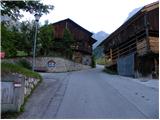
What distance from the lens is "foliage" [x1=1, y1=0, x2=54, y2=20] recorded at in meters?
15.3

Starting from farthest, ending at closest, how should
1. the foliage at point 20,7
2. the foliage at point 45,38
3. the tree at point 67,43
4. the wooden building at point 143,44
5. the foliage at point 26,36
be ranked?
the tree at point 67,43
the foliage at point 45,38
the foliage at point 26,36
the wooden building at point 143,44
the foliage at point 20,7

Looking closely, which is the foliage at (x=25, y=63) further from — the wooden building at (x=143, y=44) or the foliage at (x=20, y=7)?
the foliage at (x=20, y=7)

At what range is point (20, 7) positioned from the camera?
16.1 metres

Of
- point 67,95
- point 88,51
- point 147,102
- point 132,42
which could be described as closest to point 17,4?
point 67,95

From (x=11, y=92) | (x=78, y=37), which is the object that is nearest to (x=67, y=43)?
(x=78, y=37)

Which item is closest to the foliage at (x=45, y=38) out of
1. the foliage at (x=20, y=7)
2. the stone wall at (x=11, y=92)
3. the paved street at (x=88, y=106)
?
the foliage at (x=20, y=7)

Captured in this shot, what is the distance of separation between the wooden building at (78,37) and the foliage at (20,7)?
2772 centimetres

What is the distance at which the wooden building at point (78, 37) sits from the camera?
46.3m

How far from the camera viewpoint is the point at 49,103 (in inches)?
461

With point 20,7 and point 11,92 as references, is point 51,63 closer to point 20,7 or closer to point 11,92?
point 20,7

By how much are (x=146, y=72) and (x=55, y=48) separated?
16.9 meters

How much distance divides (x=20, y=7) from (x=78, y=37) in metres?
32.5

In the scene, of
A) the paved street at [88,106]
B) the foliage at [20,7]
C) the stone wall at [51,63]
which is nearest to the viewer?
the paved street at [88,106]

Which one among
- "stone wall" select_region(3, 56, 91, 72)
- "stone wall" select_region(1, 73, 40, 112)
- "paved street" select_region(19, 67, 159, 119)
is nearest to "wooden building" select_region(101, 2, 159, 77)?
A: "stone wall" select_region(3, 56, 91, 72)
